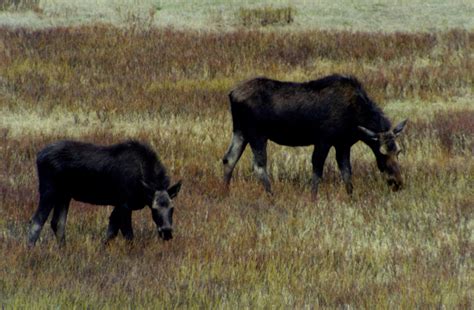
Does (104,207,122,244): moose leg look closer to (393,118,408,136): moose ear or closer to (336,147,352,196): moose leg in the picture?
(336,147,352,196): moose leg

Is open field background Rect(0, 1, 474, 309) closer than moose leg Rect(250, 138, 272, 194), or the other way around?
open field background Rect(0, 1, 474, 309)

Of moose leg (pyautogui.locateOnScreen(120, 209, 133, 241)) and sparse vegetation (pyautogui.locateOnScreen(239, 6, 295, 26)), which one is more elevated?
moose leg (pyautogui.locateOnScreen(120, 209, 133, 241))

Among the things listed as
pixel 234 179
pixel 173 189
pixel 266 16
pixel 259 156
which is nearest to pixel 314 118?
pixel 259 156

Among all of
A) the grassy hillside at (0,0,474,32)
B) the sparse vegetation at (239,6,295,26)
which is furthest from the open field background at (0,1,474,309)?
the sparse vegetation at (239,6,295,26)

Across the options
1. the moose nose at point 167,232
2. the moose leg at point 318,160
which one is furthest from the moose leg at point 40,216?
the moose leg at point 318,160

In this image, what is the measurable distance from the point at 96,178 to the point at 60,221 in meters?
0.58

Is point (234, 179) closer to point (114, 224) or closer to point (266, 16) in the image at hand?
point (114, 224)

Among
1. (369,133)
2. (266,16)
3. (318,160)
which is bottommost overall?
(266,16)

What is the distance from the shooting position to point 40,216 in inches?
360

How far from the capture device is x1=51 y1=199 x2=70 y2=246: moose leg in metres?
9.27

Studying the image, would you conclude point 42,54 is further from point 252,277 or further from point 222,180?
point 252,277

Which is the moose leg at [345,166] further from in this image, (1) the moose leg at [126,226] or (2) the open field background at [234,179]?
(1) the moose leg at [126,226]

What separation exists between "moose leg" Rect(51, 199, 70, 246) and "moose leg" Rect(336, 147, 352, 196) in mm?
4319

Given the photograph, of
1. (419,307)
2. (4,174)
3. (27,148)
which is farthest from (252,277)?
(27,148)
